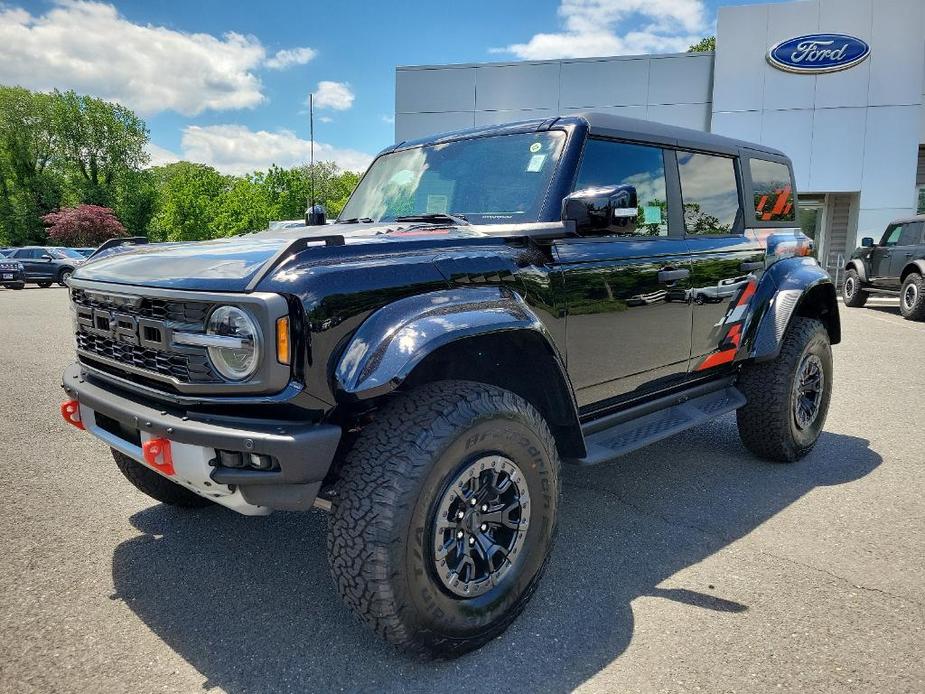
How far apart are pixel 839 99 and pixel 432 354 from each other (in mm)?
21515

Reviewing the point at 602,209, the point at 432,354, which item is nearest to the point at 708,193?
the point at 602,209

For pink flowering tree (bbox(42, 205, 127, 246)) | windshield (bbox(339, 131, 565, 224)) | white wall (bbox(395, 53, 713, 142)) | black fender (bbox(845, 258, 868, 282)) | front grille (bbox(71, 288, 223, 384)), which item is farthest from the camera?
pink flowering tree (bbox(42, 205, 127, 246))

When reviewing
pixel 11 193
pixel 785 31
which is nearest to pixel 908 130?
pixel 785 31

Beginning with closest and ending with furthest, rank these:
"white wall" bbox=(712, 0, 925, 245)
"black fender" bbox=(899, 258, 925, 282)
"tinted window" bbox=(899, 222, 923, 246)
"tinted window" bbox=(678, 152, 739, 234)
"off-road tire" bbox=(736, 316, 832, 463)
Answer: "tinted window" bbox=(678, 152, 739, 234) → "off-road tire" bbox=(736, 316, 832, 463) → "black fender" bbox=(899, 258, 925, 282) → "tinted window" bbox=(899, 222, 923, 246) → "white wall" bbox=(712, 0, 925, 245)

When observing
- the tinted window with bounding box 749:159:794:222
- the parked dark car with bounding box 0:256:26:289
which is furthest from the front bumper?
the parked dark car with bounding box 0:256:26:289

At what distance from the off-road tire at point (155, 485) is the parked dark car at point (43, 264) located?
76.4 feet

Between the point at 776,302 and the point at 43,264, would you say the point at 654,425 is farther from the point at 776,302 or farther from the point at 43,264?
the point at 43,264

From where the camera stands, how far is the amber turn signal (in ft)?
6.48

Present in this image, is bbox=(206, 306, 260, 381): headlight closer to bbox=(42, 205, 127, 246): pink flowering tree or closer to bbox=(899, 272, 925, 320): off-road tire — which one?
bbox=(899, 272, 925, 320): off-road tire

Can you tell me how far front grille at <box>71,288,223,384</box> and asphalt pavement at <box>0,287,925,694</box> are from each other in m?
0.96

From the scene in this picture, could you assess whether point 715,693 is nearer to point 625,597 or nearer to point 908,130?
point 625,597

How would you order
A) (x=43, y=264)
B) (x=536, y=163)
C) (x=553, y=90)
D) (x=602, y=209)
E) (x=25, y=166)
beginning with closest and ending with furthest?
(x=602, y=209)
(x=536, y=163)
(x=553, y=90)
(x=43, y=264)
(x=25, y=166)

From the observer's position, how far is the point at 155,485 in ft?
10.6

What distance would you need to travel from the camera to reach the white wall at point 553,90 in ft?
66.7
